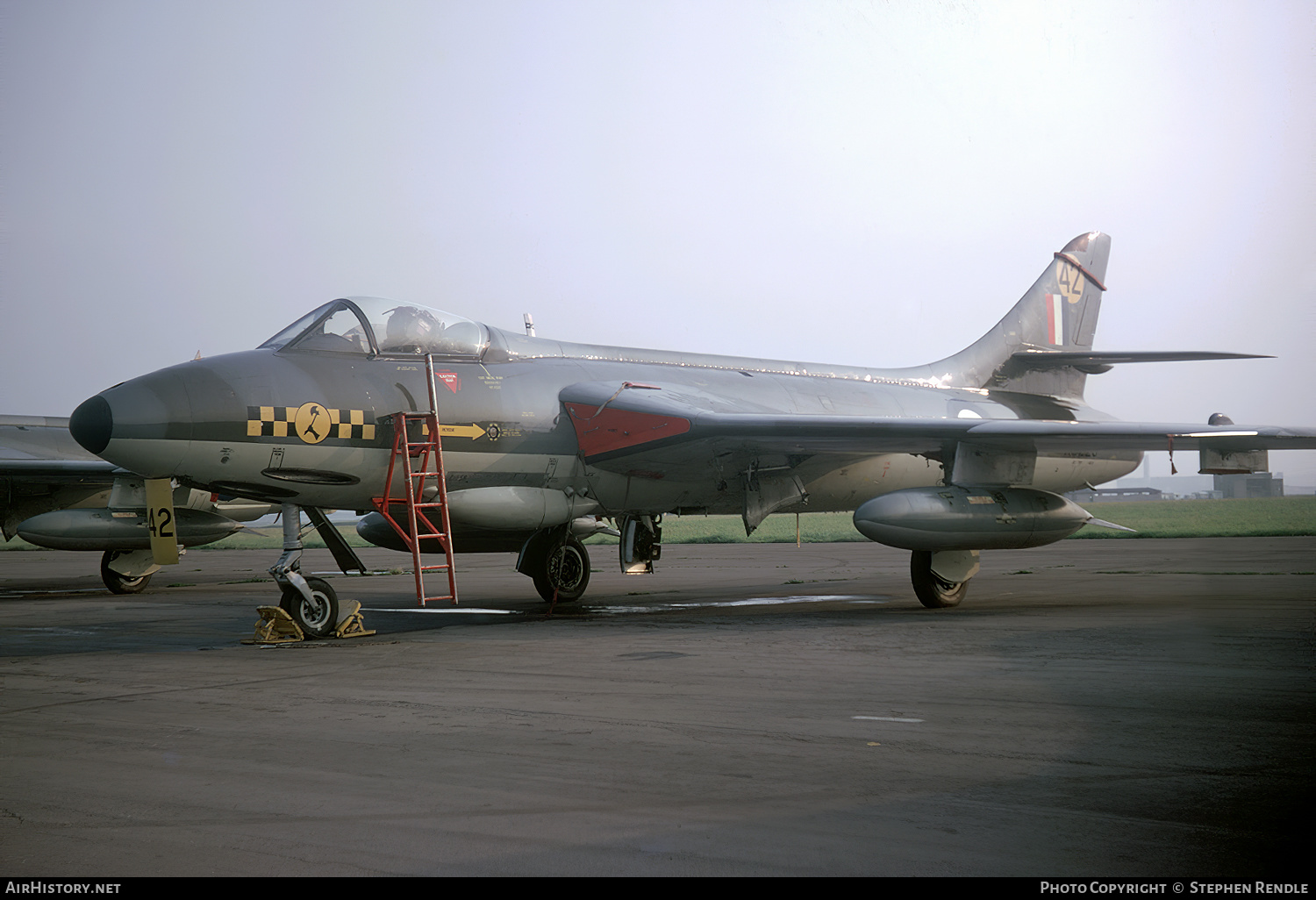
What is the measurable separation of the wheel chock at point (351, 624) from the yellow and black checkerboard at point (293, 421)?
1605mm

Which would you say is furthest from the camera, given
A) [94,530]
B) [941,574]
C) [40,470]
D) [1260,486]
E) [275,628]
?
[1260,486]

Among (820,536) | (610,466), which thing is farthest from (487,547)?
(820,536)

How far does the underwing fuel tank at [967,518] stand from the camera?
33.8 ft

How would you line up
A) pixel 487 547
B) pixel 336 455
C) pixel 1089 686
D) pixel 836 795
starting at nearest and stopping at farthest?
1. pixel 836 795
2. pixel 1089 686
3. pixel 336 455
4. pixel 487 547

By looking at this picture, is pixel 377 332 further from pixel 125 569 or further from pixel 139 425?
pixel 125 569

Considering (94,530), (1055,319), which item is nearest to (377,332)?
(94,530)

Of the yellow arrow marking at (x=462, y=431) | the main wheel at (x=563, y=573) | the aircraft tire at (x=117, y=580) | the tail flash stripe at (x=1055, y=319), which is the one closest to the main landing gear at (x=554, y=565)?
the main wheel at (x=563, y=573)

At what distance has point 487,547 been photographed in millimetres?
13289

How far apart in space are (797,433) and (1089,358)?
734cm

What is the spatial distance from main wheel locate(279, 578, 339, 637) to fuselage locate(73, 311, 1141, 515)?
3.04 feet

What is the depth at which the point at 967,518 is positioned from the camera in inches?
416

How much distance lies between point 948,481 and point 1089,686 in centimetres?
572

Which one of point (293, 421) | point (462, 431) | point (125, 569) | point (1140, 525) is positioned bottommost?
point (1140, 525)
